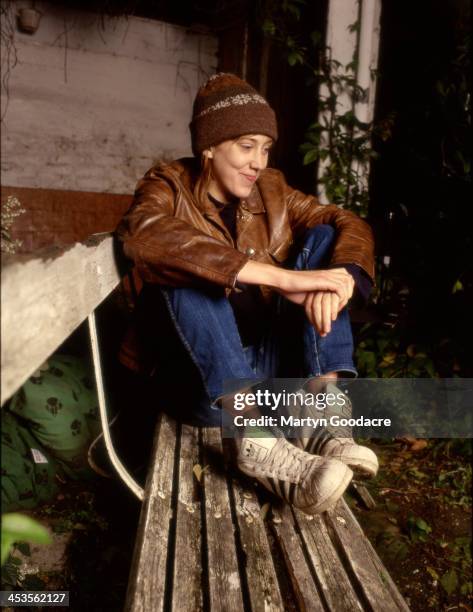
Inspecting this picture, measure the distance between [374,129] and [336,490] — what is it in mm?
2588

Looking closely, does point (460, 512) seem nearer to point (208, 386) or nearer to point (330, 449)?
point (330, 449)

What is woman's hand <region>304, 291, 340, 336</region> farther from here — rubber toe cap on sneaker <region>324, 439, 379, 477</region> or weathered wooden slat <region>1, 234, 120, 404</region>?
weathered wooden slat <region>1, 234, 120, 404</region>

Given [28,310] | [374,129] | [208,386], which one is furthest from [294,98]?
[28,310]

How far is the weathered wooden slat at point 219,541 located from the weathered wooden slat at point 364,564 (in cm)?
30

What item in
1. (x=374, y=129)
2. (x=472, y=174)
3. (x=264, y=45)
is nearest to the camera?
(x=472, y=174)

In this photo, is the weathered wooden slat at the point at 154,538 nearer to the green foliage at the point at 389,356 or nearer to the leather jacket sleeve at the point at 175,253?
the leather jacket sleeve at the point at 175,253

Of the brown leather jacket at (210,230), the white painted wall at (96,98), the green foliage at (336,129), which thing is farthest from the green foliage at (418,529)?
the white painted wall at (96,98)

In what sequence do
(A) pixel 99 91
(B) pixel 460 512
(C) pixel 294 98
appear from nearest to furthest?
(B) pixel 460 512 → (C) pixel 294 98 → (A) pixel 99 91

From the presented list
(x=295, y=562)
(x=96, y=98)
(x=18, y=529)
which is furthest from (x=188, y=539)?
(x=96, y=98)

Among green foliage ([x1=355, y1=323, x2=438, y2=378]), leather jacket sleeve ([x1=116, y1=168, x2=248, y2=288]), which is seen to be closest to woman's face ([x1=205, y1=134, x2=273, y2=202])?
leather jacket sleeve ([x1=116, y1=168, x2=248, y2=288])

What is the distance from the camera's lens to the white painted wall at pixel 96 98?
494 cm

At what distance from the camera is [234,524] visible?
4.87 ft

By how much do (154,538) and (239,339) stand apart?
0.68 meters

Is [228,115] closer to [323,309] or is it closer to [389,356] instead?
[323,309]
